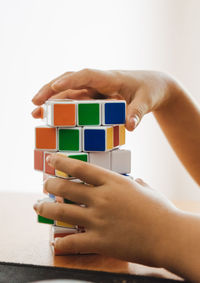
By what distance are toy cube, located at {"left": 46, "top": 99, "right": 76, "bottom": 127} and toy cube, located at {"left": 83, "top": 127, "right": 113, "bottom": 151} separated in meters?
0.03

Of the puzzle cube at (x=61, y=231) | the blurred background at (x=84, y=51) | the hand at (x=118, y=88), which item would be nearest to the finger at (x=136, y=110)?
the hand at (x=118, y=88)

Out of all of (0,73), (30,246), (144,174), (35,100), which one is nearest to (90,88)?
(35,100)

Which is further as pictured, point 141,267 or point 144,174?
point 144,174

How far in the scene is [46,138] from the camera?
66 centimetres

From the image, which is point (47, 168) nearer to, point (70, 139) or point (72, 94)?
point (70, 139)

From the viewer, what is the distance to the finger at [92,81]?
72 centimetres

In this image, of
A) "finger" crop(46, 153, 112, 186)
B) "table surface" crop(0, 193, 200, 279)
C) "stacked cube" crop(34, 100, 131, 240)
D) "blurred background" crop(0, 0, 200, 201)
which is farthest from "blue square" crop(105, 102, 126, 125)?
"blurred background" crop(0, 0, 200, 201)

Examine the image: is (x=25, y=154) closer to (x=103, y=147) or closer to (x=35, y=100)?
(x=35, y=100)

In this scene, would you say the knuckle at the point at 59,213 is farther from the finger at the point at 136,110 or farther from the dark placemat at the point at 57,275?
the finger at the point at 136,110

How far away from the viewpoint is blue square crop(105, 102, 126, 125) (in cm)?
65

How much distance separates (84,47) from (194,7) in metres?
0.77

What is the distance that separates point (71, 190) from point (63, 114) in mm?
130

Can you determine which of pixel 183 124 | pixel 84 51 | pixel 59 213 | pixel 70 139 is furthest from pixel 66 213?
pixel 84 51

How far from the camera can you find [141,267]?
0.61 metres
